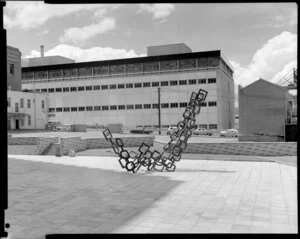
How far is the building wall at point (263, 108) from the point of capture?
117 feet

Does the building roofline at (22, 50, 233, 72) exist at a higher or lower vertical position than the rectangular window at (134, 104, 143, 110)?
higher

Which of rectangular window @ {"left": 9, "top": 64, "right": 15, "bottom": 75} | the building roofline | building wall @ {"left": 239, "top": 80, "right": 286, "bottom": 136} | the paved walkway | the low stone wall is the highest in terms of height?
the building roofline

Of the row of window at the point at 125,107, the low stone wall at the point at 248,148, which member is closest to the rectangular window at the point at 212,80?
the row of window at the point at 125,107

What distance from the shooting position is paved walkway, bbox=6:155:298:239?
21.7 feet

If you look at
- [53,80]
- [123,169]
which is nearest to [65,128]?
[53,80]

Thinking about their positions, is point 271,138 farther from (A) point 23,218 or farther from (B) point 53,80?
(B) point 53,80

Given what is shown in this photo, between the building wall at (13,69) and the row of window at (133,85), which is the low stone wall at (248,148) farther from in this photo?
the building wall at (13,69)

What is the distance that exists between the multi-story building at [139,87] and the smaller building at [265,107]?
22.4 meters

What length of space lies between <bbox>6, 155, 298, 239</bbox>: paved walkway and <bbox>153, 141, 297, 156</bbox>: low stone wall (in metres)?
4.56

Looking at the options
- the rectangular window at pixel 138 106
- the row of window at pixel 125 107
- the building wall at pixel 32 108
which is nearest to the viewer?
the building wall at pixel 32 108

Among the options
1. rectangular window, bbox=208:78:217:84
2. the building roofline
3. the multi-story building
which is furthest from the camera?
the multi-story building

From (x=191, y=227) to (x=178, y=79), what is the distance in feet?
183

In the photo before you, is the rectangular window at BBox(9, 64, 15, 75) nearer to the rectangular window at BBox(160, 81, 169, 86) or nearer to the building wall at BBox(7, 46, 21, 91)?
the building wall at BBox(7, 46, 21, 91)

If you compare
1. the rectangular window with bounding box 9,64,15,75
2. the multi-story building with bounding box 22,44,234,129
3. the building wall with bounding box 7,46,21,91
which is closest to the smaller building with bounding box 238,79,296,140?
the multi-story building with bounding box 22,44,234,129
